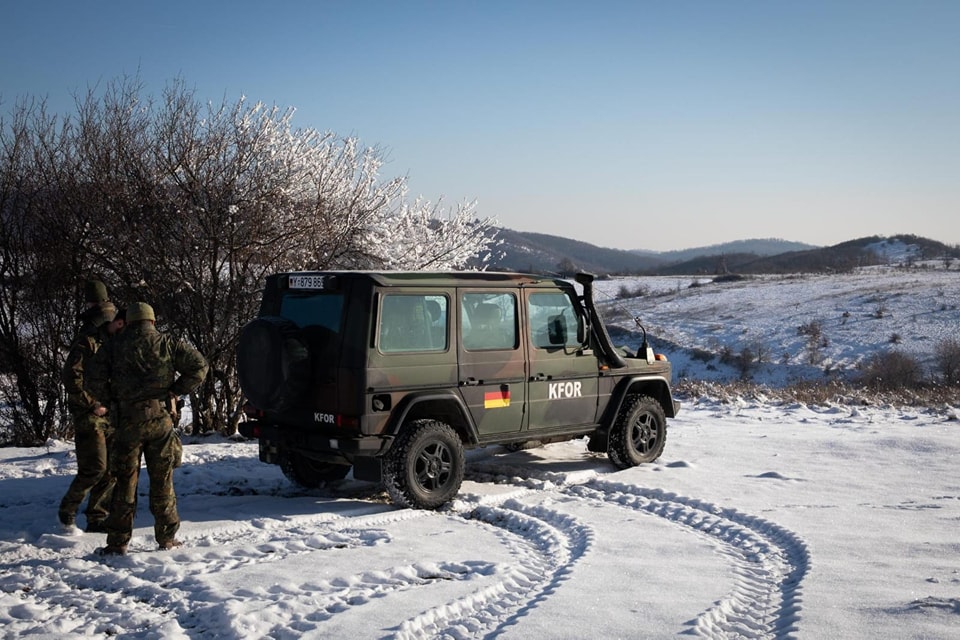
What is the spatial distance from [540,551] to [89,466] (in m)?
3.48

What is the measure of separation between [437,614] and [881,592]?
2627mm

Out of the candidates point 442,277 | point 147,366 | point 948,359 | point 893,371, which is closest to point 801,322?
point 948,359

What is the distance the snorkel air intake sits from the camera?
8750mm

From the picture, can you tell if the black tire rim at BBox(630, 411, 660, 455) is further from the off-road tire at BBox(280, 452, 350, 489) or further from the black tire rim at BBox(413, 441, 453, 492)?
the off-road tire at BBox(280, 452, 350, 489)

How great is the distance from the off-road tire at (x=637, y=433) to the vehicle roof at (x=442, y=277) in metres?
1.56

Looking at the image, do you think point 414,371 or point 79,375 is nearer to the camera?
point 79,375

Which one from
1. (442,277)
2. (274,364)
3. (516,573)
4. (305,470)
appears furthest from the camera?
(305,470)

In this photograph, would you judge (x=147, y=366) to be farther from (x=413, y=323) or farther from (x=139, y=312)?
(x=413, y=323)

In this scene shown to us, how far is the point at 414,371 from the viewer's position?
7426 mm

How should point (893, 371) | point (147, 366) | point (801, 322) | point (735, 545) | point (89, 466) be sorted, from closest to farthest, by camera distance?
point (147, 366)
point (735, 545)
point (89, 466)
point (893, 371)
point (801, 322)

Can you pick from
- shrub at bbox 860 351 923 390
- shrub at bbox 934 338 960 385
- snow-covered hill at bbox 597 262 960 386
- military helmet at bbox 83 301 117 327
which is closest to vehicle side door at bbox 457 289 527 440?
military helmet at bbox 83 301 117 327

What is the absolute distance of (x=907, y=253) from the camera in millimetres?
64250

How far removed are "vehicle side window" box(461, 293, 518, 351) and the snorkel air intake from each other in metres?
0.89

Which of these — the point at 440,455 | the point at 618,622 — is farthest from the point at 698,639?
the point at 440,455
